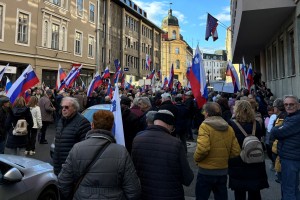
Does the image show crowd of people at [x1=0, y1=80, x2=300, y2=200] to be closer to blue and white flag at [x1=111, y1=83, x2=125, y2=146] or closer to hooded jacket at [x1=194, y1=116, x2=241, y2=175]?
hooded jacket at [x1=194, y1=116, x2=241, y2=175]

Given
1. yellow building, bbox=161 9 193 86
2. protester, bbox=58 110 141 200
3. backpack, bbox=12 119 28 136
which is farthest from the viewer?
yellow building, bbox=161 9 193 86

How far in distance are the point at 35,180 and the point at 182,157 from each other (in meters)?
2.33

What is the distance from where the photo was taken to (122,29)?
147 ft

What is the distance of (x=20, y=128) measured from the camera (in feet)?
24.5

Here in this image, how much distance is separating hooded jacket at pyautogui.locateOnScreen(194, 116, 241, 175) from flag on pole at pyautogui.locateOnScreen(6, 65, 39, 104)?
660 cm

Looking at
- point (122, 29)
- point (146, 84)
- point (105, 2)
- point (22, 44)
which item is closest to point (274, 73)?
point (146, 84)

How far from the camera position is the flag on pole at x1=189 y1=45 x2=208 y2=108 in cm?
767

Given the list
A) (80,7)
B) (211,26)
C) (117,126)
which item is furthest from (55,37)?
(117,126)

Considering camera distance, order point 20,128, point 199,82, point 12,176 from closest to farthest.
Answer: point 12,176, point 20,128, point 199,82

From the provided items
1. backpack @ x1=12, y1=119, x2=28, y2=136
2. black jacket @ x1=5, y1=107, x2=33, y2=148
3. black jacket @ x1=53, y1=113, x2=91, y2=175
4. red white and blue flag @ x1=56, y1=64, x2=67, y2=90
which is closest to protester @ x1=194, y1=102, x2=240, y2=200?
black jacket @ x1=53, y1=113, x2=91, y2=175

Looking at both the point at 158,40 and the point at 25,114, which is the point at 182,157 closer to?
the point at 25,114

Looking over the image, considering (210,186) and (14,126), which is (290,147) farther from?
(14,126)

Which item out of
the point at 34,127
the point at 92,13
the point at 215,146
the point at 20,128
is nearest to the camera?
the point at 215,146

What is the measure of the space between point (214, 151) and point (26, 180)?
257 cm
